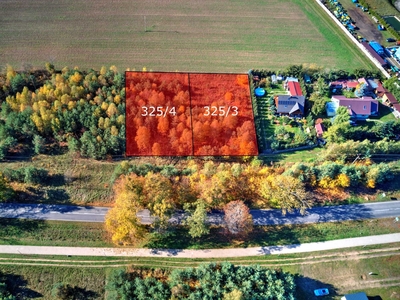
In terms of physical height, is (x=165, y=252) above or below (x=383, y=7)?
below

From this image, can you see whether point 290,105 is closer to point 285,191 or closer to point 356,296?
point 285,191

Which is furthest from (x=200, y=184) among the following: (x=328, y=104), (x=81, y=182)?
(x=328, y=104)

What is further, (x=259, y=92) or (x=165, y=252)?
Answer: (x=259, y=92)

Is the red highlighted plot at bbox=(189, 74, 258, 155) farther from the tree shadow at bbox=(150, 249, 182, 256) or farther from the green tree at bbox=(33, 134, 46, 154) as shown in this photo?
the green tree at bbox=(33, 134, 46, 154)

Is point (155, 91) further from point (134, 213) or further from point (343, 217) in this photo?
point (343, 217)

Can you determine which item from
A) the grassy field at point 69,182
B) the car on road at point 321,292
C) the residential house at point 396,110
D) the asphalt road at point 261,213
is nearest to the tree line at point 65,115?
the grassy field at point 69,182

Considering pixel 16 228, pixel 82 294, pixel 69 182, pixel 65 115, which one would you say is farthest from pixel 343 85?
pixel 16 228

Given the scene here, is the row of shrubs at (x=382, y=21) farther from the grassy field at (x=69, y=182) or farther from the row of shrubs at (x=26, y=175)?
the row of shrubs at (x=26, y=175)

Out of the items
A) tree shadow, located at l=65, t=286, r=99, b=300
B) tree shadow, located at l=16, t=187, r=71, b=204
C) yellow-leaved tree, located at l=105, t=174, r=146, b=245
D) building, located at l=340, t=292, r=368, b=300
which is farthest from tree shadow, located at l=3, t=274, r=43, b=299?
building, located at l=340, t=292, r=368, b=300
